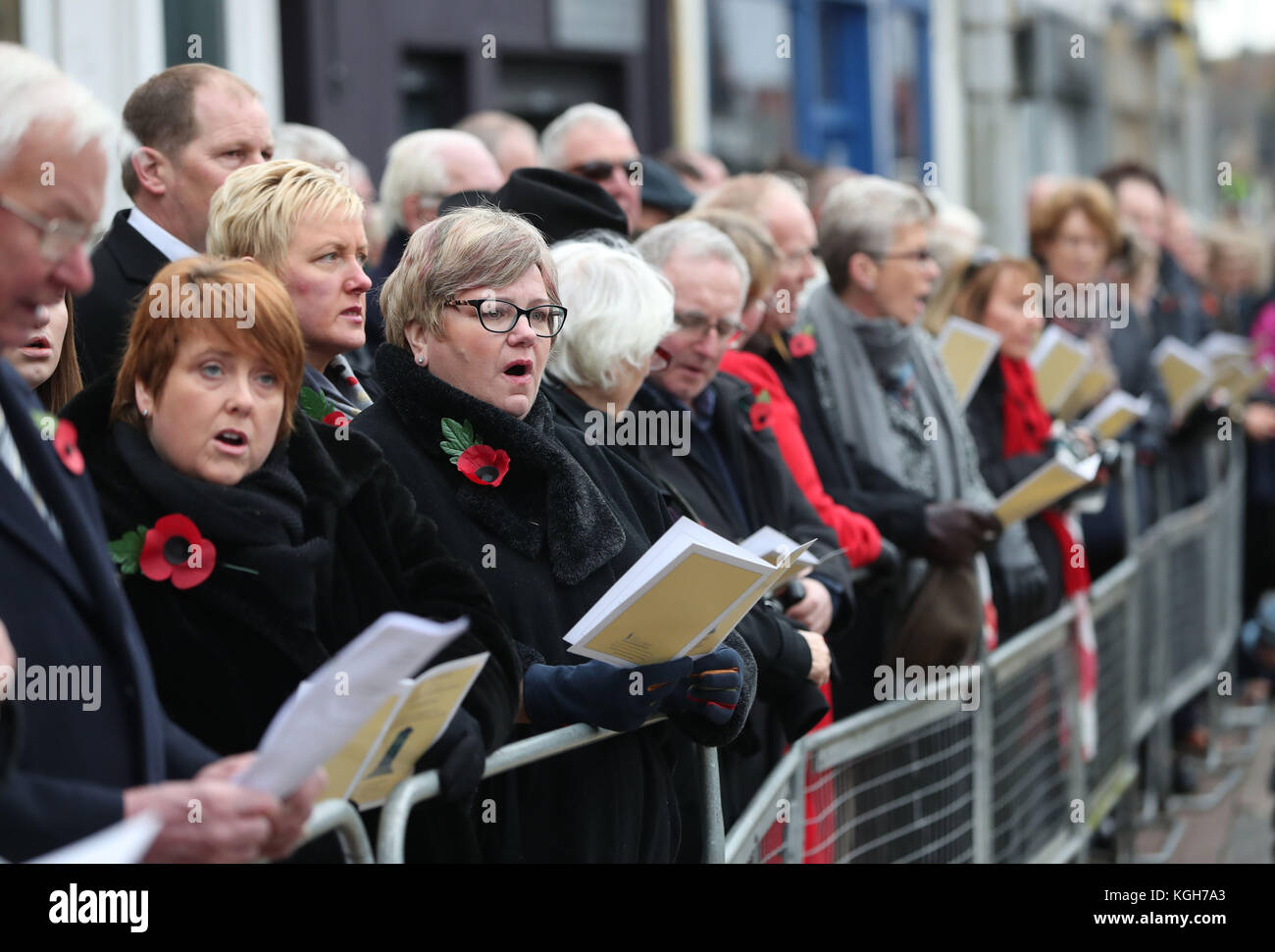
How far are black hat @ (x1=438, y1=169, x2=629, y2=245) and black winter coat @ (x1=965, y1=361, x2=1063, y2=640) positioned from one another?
1.79 metres

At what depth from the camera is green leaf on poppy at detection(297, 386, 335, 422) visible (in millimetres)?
3312

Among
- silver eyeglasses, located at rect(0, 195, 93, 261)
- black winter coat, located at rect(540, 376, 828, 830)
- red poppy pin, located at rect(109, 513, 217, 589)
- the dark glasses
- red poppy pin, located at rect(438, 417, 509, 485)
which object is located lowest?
black winter coat, located at rect(540, 376, 828, 830)

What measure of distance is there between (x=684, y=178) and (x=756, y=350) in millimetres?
2227

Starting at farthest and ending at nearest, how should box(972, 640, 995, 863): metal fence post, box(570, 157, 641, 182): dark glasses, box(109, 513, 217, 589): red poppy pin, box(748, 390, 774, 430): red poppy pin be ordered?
box(570, 157, 641, 182): dark glasses → box(972, 640, 995, 863): metal fence post → box(748, 390, 774, 430): red poppy pin → box(109, 513, 217, 589): red poppy pin

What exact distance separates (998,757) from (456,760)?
8.35 ft

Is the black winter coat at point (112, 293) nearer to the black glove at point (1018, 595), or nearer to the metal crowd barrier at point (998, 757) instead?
the metal crowd barrier at point (998, 757)

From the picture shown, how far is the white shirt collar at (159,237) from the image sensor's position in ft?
→ 13.3

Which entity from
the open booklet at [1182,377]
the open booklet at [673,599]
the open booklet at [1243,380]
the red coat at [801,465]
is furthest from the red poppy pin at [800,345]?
the open booklet at [1243,380]

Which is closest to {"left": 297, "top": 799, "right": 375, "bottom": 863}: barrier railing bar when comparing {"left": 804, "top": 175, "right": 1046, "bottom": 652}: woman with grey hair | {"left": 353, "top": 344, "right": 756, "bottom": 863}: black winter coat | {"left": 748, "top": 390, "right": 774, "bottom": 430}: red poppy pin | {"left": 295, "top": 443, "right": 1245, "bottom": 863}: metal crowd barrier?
{"left": 295, "top": 443, "right": 1245, "bottom": 863}: metal crowd barrier

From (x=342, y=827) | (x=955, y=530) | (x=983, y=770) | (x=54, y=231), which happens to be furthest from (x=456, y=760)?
(x=955, y=530)

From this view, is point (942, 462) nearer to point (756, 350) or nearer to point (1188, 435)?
point (756, 350)

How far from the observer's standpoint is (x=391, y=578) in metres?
2.95

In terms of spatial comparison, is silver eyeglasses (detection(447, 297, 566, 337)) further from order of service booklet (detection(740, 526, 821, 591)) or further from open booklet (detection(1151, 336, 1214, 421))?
open booklet (detection(1151, 336, 1214, 421))

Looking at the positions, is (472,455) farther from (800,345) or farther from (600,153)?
(600,153)
